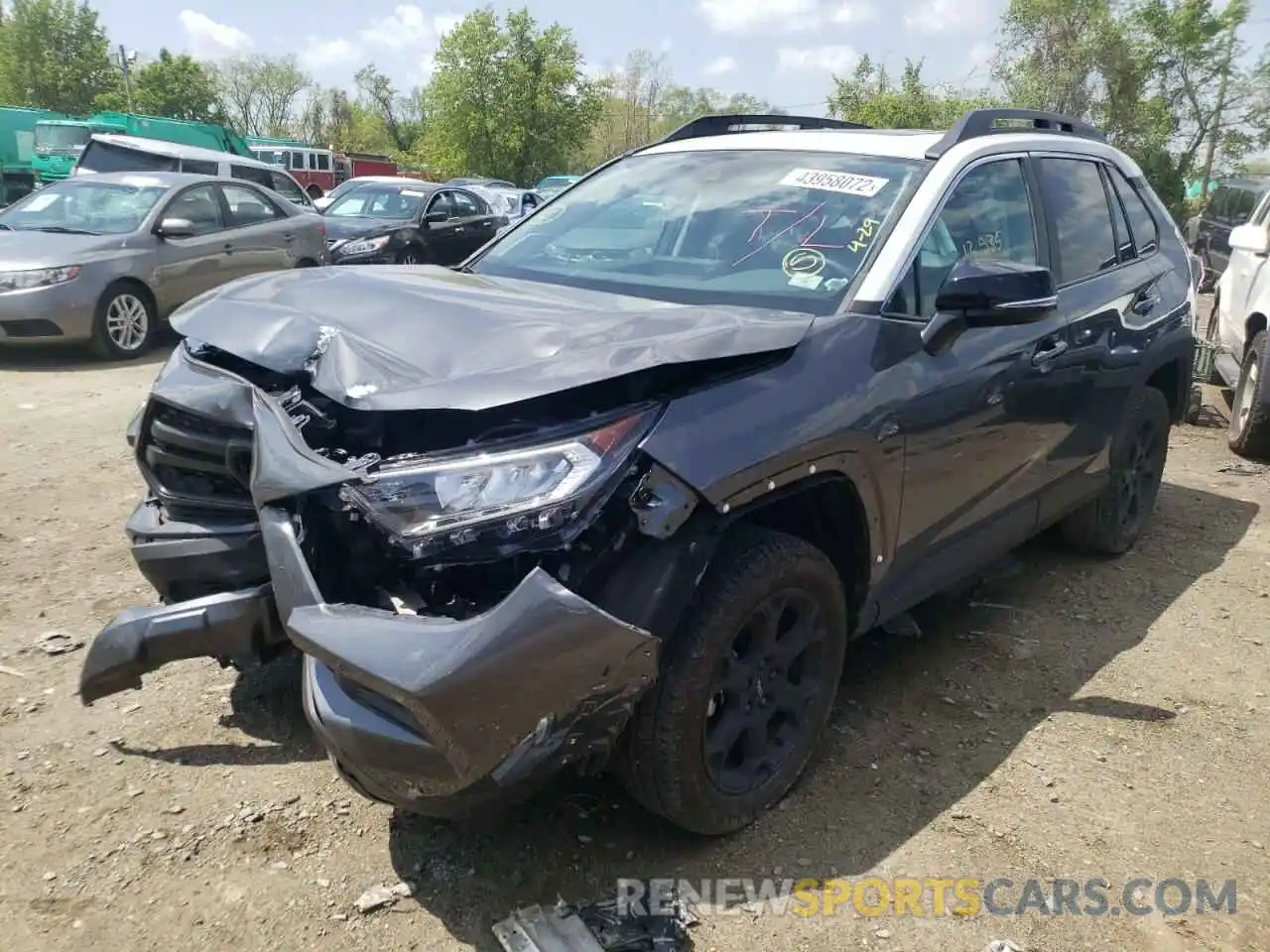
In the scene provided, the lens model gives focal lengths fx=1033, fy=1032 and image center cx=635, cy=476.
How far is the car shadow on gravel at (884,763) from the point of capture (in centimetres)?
254

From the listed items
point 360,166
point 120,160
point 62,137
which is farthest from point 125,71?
point 120,160

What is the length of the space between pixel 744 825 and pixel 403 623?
45.6 inches

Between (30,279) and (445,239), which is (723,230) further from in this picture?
(445,239)

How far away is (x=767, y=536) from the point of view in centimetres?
254

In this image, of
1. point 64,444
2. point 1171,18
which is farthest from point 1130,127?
point 64,444

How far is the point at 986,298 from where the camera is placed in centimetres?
282

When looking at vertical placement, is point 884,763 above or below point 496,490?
Result: below

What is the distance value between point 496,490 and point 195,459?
1.10m

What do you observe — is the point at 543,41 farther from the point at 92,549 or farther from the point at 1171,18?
the point at 92,549

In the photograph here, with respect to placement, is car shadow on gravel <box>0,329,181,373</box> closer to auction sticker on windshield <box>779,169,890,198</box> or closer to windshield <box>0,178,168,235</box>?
windshield <box>0,178,168,235</box>

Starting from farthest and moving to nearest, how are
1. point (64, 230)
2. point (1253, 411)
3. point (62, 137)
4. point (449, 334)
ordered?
point (62, 137)
point (64, 230)
point (1253, 411)
point (449, 334)

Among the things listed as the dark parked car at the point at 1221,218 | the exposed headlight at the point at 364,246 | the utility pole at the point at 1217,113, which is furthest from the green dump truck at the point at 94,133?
the utility pole at the point at 1217,113

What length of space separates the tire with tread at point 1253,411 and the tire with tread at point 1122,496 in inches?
78.2

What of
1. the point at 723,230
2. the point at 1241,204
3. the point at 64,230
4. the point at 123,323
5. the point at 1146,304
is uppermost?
the point at 1241,204
